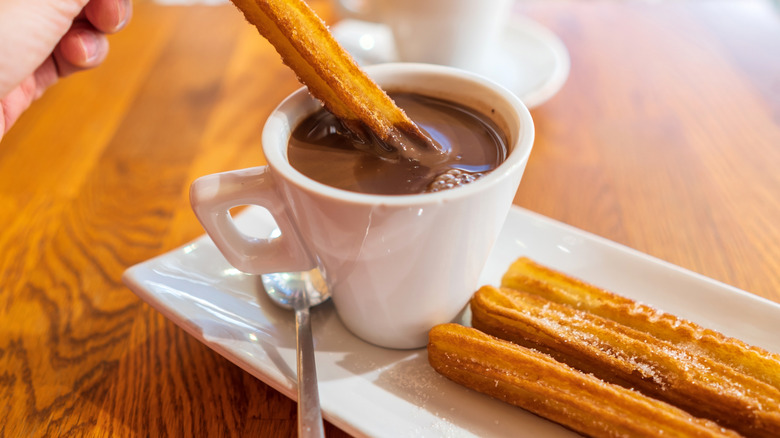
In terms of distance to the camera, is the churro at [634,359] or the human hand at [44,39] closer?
the churro at [634,359]

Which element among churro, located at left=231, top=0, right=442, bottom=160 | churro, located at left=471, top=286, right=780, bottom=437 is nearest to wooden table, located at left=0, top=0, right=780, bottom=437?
churro, located at left=471, top=286, right=780, bottom=437

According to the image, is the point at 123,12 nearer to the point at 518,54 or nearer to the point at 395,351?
the point at 395,351

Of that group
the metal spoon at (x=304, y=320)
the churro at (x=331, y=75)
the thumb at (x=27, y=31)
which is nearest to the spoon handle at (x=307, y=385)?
the metal spoon at (x=304, y=320)

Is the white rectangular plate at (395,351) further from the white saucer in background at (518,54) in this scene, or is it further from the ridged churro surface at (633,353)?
the white saucer in background at (518,54)

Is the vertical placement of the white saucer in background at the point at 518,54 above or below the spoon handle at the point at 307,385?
above

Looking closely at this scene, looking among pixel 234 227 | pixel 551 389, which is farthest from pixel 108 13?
pixel 551 389

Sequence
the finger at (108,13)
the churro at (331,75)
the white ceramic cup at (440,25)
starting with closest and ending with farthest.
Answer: the churro at (331,75)
the finger at (108,13)
the white ceramic cup at (440,25)

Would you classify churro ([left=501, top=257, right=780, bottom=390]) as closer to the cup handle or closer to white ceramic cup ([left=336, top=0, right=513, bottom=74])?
the cup handle
